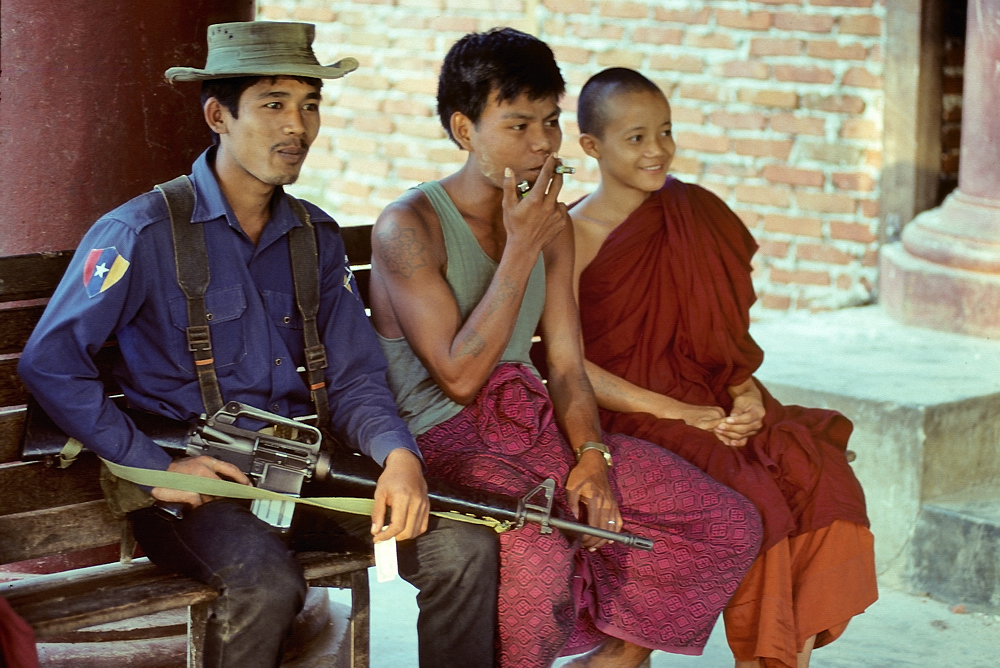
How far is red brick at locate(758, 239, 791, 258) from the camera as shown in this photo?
6.26m

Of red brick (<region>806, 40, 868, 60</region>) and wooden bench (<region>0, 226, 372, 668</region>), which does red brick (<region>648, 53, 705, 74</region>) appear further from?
wooden bench (<region>0, 226, 372, 668</region>)

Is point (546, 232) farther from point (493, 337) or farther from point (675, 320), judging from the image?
point (675, 320)

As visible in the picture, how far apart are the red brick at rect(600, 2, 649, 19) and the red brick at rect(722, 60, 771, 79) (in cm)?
55

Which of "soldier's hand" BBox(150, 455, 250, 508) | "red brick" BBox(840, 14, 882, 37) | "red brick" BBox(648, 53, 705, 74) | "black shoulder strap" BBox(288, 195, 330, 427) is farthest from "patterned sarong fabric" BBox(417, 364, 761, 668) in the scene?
"red brick" BBox(648, 53, 705, 74)

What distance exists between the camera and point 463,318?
11.1 ft

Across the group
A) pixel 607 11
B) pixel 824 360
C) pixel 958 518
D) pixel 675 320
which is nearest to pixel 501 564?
pixel 675 320

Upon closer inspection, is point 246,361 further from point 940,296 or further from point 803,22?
point 803,22

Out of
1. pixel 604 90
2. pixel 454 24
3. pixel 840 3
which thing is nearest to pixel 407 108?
pixel 454 24

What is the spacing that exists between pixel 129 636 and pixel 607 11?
4.33m

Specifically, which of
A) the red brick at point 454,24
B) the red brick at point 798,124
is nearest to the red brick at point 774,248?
the red brick at point 798,124

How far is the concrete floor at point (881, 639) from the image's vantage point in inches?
157

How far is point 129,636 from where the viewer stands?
3480mm

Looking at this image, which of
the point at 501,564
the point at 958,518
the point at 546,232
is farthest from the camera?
the point at 958,518

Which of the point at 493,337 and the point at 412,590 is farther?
the point at 412,590
